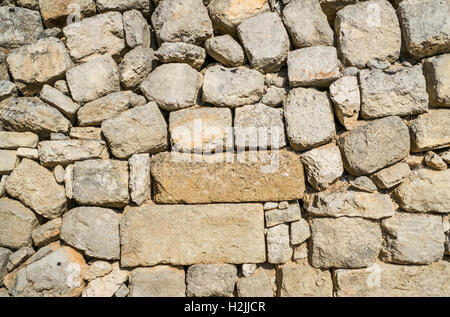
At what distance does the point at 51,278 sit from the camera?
79.4 inches

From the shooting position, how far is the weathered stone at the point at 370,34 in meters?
2.08

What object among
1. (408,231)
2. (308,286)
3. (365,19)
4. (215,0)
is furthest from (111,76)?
(408,231)

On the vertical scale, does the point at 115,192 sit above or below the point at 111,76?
below

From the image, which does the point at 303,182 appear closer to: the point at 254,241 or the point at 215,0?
the point at 254,241

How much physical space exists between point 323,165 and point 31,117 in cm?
192

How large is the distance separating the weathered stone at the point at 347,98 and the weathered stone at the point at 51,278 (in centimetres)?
194

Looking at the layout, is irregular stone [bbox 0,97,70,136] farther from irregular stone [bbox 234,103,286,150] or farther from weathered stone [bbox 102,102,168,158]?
irregular stone [bbox 234,103,286,150]

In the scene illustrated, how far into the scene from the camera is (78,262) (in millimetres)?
2070

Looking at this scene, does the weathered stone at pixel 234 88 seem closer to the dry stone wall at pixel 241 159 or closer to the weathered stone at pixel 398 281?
the dry stone wall at pixel 241 159

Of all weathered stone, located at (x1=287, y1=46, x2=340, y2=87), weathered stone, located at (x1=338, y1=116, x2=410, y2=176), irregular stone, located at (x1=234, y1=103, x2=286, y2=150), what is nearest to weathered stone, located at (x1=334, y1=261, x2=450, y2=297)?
weathered stone, located at (x1=338, y1=116, x2=410, y2=176)

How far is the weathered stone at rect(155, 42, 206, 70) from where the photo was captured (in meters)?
2.10

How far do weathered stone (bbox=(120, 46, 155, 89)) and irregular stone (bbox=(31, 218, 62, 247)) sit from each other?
3.36ft

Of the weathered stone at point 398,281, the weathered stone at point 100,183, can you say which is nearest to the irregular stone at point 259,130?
the weathered stone at point 100,183

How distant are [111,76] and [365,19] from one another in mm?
1719
